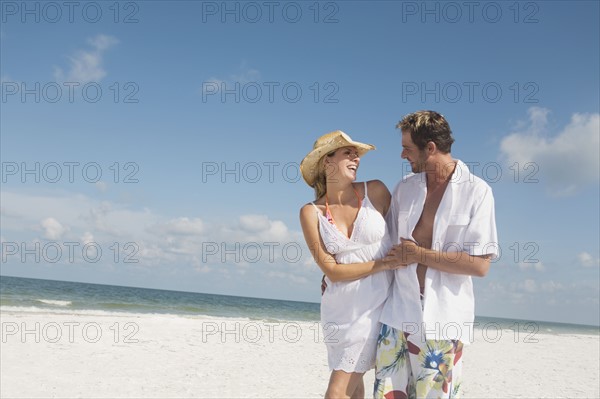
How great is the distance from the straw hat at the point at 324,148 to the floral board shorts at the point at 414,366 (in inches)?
41.9

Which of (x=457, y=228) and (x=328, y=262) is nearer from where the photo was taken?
(x=457, y=228)

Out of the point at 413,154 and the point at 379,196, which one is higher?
the point at 413,154

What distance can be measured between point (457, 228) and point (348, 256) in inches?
24.9

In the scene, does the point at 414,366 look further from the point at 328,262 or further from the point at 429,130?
the point at 429,130

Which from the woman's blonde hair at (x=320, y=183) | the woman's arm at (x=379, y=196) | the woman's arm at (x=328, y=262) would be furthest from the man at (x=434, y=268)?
the woman's blonde hair at (x=320, y=183)

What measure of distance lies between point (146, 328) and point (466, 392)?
764 centimetres

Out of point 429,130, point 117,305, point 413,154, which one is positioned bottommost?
point 117,305

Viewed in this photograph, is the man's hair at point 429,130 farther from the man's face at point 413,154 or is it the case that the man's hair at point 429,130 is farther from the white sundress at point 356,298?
the white sundress at point 356,298

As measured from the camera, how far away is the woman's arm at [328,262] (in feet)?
9.97

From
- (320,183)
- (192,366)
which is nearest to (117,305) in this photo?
(192,366)

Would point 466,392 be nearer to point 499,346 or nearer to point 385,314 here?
point 385,314

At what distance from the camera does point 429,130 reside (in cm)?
298

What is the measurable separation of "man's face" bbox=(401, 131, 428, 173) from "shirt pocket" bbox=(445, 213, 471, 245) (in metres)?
0.35

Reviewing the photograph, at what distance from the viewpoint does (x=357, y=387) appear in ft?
10.5
